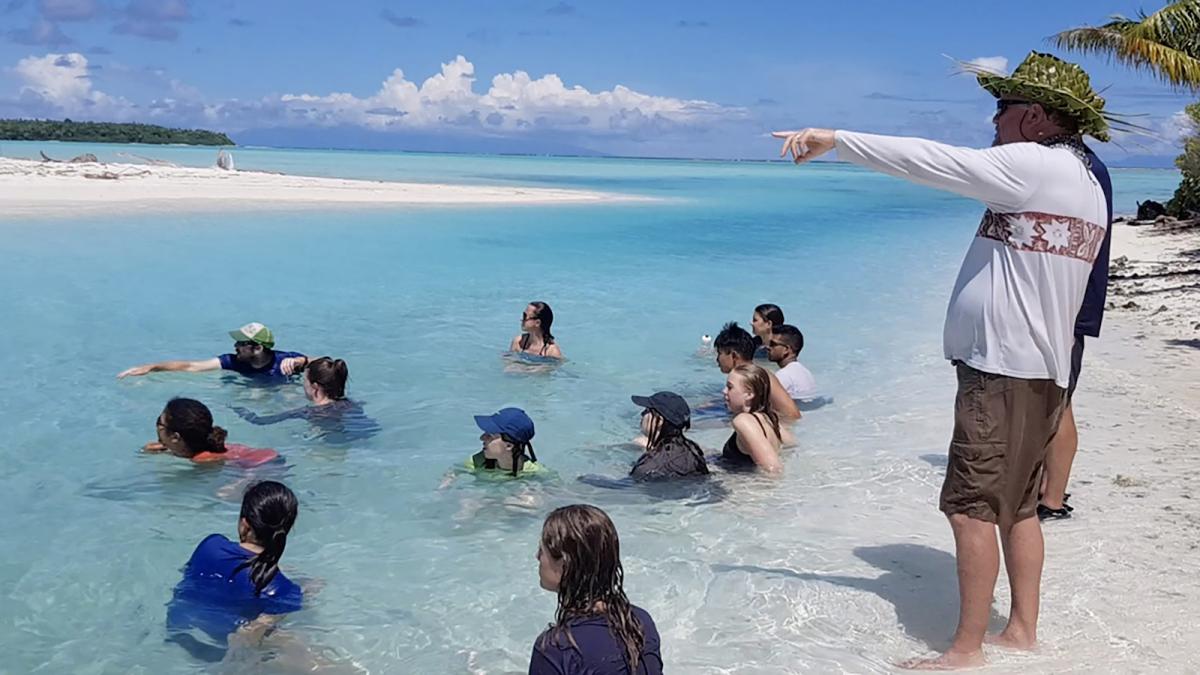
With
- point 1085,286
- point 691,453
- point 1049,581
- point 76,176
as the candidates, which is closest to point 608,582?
point 1085,286

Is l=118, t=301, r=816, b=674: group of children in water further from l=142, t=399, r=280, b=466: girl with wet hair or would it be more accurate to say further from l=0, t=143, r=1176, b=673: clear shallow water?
l=0, t=143, r=1176, b=673: clear shallow water

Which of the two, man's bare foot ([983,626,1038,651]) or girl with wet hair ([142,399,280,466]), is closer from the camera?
man's bare foot ([983,626,1038,651])

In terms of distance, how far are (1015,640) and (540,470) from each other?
3487mm

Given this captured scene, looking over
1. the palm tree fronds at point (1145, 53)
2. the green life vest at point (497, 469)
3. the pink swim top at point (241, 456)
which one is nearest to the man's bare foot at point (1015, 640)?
the green life vest at point (497, 469)

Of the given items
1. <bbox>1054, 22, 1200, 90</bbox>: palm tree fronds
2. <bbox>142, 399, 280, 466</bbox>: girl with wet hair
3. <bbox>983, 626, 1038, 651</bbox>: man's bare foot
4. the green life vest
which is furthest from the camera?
<bbox>1054, 22, 1200, 90</bbox>: palm tree fronds

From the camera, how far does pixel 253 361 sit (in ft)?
31.4

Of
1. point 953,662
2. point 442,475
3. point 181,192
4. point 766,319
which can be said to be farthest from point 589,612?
point 181,192

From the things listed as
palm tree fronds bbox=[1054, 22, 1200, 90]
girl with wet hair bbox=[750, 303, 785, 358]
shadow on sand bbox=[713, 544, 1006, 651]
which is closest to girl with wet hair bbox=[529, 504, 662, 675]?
shadow on sand bbox=[713, 544, 1006, 651]

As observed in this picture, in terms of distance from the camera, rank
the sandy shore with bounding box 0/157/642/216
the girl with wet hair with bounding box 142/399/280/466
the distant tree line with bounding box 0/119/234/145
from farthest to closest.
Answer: the distant tree line with bounding box 0/119/234/145, the sandy shore with bounding box 0/157/642/216, the girl with wet hair with bounding box 142/399/280/466

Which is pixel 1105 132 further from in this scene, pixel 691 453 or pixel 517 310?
pixel 517 310

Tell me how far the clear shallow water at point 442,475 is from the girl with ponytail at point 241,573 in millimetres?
170

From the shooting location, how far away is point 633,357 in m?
12.0

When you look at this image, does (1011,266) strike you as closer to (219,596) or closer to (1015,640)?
(1015,640)

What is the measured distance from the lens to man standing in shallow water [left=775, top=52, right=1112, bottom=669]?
3.53 meters
